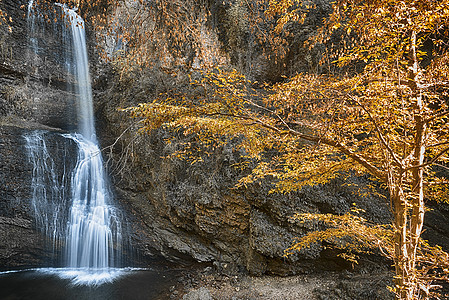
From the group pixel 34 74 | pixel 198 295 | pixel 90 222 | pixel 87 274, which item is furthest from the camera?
pixel 34 74

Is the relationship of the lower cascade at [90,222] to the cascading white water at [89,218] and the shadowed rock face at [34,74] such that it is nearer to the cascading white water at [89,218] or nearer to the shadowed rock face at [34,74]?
the cascading white water at [89,218]

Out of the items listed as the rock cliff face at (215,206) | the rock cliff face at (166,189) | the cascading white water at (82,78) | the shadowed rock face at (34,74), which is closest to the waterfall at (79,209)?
the rock cliff face at (166,189)

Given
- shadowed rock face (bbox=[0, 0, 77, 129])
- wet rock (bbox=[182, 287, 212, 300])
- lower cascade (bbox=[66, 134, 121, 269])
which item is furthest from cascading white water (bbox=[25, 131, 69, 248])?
wet rock (bbox=[182, 287, 212, 300])

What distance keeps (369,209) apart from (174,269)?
21.5ft

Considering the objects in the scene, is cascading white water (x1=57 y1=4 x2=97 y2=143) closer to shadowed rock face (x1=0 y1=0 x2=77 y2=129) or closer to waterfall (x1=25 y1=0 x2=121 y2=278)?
shadowed rock face (x1=0 y1=0 x2=77 y2=129)

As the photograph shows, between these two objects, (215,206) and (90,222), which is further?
(90,222)

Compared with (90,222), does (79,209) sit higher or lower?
higher

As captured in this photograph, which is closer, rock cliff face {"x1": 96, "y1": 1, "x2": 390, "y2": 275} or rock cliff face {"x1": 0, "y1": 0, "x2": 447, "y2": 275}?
rock cliff face {"x1": 96, "y1": 1, "x2": 390, "y2": 275}

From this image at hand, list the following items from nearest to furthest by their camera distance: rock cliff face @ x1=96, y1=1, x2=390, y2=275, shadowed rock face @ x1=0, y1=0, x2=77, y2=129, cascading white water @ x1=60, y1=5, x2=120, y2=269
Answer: rock cliff face @ x1=96, y1=1, x2=390, y2=275 < cascading white water @ x1=60, y1=5, x2=120, y2=269 < shadowed rock face @ x1=0, y1=0, x2=77, y2=129

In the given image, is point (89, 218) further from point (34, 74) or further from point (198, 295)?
point (34, 74)

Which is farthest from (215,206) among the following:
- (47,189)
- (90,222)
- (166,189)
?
(47,189)

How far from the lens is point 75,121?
11898 mm

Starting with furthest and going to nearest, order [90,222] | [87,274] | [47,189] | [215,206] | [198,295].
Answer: [47,189] < [90,222] < [215,206] < [87,274] < [198,295]

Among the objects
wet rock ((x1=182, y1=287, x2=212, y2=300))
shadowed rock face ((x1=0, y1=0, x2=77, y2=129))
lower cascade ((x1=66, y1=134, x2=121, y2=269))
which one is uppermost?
shadowed rock face ((x1=0, y1=0, x2=77, y2=129))
